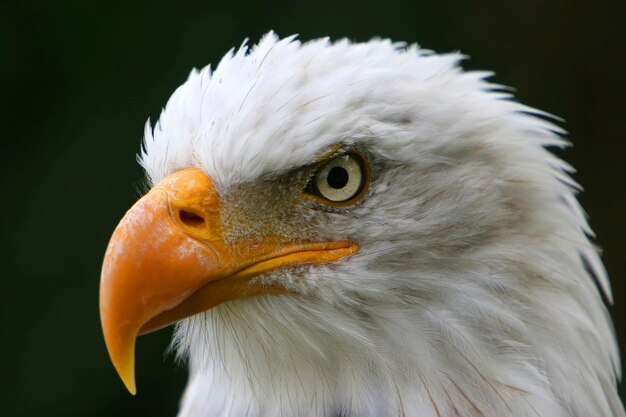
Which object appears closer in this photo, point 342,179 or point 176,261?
point 176,261


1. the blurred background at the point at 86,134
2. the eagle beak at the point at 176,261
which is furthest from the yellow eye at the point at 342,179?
the blurred background at the point at 86,134

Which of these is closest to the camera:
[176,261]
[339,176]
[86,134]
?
[176,261]

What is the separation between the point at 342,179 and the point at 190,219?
0.38 metres

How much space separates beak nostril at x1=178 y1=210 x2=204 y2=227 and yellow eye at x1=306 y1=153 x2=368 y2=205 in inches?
11.3

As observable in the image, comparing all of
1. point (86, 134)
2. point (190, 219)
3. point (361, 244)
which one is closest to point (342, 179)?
point (361, 244)

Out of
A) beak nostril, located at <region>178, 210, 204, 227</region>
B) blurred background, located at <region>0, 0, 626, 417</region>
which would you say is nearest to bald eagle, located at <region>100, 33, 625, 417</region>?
beak nostril, located at <region>178, 210, 204, 227</region>

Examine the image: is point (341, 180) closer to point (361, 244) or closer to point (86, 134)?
point (361, 244)

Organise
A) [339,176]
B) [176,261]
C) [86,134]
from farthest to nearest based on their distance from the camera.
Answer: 1. [86,134]
2. [339,176]
3. [176,261]

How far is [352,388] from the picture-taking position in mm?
2098

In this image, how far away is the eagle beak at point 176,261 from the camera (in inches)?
73.2

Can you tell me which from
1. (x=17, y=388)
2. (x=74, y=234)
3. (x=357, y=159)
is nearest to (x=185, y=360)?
(x=357, y=159)

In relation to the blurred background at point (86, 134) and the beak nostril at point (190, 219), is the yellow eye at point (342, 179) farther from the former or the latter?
the blurred background at point (86, 134)

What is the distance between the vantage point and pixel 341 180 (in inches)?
79.7

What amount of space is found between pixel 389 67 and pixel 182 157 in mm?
597
